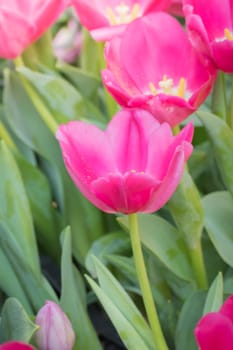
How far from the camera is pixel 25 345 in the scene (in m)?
0.46

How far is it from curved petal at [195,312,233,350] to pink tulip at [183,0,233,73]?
20 cm

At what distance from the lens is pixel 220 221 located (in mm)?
628

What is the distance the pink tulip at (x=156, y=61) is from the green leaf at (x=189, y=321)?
0.52 feet

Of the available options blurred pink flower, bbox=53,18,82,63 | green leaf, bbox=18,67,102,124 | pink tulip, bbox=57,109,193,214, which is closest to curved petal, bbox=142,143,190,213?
pink tulip, bbox=57,109,193,214

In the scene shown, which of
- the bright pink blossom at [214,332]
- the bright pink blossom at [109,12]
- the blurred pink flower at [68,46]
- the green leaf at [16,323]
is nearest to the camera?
the bright pink blossom at [214,332]

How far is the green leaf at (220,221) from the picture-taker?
1.99 feet

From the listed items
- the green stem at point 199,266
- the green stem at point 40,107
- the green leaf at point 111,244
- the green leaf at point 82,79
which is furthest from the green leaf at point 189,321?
the green leaf at point 82,79

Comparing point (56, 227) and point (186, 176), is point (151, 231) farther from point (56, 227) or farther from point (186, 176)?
point (56, 227)

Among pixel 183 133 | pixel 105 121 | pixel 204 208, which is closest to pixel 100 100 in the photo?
pixel 105 121

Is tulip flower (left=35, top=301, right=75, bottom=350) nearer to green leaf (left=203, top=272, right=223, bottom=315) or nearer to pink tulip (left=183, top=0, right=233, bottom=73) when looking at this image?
green leaf (left=203, top=272, right=223, bottom=315)

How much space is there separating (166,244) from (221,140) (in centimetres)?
10

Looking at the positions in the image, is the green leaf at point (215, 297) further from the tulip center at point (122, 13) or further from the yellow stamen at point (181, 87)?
the tulip center at point (122, 13)

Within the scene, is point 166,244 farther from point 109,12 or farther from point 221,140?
point 109,12

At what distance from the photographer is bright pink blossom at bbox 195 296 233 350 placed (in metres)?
0.42
